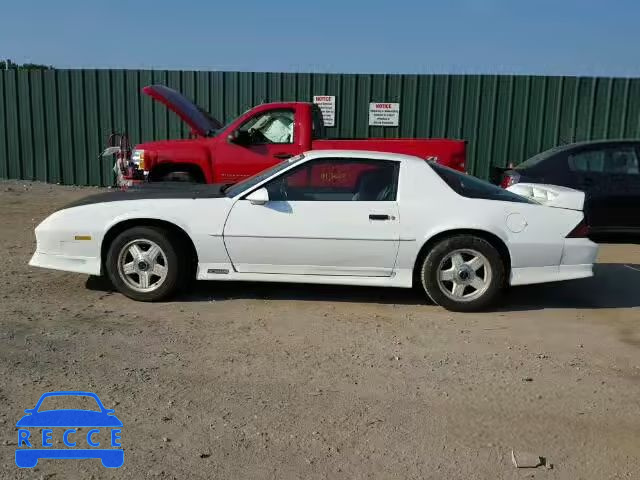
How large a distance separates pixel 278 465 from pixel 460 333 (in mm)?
2291

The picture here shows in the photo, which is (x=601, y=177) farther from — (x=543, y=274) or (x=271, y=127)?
(x=271, y=127)

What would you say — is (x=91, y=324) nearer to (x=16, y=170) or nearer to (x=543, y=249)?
(x=543, y=249)

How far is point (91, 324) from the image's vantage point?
474cm

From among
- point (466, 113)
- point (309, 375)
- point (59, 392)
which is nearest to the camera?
point (59, 392)

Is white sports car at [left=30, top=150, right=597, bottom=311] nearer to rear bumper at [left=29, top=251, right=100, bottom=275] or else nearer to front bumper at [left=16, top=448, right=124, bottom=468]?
rear bumper at [left=29, top=251, right=100, bottom=275]

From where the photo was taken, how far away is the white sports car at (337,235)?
Result: 520 cm

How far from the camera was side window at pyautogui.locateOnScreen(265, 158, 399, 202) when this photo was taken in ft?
17.5

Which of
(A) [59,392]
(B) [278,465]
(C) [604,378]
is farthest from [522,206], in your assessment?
(A) [59,392]

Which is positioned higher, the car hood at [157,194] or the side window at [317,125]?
the side window at [317,125]

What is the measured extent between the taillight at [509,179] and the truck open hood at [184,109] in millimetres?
4260

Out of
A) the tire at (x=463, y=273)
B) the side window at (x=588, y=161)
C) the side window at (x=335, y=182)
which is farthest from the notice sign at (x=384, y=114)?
the tire at (x=463, y=273)

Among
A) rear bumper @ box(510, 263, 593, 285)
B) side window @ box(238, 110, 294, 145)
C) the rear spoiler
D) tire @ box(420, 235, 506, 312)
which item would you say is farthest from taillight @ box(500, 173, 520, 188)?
tire @ box(420, 235, 506, 312)

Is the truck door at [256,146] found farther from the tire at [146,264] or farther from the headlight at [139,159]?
the tire at [146,264]

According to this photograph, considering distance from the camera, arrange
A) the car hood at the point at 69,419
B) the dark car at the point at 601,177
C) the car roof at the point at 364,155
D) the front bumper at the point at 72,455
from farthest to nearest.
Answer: the dark car at the point at 601,177
the car roof at the point at 364,155
the car hood at the point at 69,419
the front bumper at the point at 72,455
